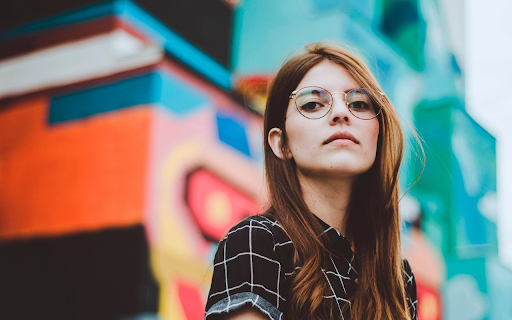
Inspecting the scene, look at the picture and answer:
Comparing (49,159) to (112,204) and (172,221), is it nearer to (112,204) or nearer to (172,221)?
(112,204)

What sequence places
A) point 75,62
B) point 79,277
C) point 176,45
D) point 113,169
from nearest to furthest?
point 79,277, point 113,169, point 75,62, point 176,45

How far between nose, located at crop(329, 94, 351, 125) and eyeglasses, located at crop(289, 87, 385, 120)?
0.01 m

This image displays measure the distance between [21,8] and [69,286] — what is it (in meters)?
2.36

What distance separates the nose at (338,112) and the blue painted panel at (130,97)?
226 centimetres

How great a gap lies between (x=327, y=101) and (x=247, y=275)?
0.51 meters

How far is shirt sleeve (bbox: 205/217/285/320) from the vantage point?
1.03 meters

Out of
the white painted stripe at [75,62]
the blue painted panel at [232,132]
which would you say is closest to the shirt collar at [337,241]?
the white painted stripe at [75,62]

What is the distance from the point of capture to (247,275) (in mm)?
1057

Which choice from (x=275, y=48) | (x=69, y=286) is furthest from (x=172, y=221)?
(x=275, y=48)

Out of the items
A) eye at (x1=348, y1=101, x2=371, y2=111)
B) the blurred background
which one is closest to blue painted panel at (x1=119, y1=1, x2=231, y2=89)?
the blurred background

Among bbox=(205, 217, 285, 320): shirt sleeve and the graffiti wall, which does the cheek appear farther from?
the graffiti wall

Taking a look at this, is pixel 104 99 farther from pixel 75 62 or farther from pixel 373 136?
pixel 373 136

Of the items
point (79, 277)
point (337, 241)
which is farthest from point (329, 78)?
point (79, 277)

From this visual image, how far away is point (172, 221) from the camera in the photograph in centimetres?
331
